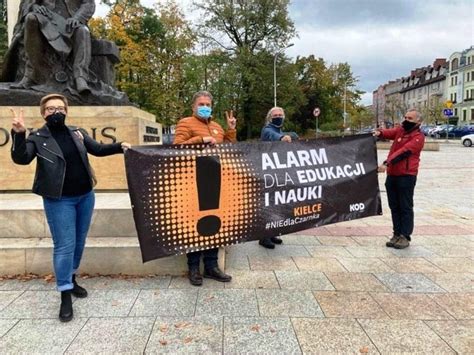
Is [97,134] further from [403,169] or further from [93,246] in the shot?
[403,169]

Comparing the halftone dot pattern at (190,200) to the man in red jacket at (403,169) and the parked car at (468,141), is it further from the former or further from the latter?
the parked car at (468,141)

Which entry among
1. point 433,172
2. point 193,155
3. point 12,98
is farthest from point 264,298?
point 433,172

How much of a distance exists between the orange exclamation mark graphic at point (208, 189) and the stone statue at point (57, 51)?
299cm

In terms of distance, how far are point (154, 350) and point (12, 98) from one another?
5243 mm

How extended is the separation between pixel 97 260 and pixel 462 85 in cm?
9066

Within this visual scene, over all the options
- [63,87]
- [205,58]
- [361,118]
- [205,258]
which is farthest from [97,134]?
[361,118]

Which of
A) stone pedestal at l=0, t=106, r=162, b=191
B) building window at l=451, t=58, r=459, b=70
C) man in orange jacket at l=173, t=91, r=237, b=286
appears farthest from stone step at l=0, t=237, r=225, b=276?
building window at l=451, t=58, r=459, b=70

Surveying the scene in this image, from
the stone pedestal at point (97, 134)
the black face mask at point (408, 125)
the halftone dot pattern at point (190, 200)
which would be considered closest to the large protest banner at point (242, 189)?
the halftone dot pattern at point (190, 200)

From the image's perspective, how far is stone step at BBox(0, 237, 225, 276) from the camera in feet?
14.4

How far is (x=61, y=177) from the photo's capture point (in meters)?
3.41

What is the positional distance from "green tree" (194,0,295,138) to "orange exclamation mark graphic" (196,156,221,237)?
33.9m

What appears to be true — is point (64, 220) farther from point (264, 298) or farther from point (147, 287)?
point (264, 298)

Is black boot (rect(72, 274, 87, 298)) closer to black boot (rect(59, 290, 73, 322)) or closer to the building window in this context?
black boot (rect(59, 290, 73, 322))

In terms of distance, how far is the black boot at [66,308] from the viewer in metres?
3.44
